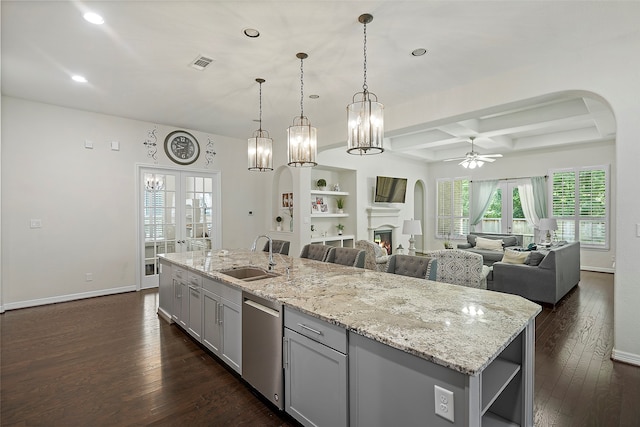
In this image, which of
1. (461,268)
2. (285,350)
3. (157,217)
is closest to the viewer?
(285,350)

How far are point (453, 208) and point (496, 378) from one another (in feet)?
27.1

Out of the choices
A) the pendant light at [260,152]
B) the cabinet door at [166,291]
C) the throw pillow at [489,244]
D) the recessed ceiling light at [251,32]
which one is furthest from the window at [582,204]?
the cabinet door at [166,291]

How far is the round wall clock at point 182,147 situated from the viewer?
220 inches

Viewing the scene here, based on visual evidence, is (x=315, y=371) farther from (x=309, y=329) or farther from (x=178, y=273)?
(x=178, y=273)

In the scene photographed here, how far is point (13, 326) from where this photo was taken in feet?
12.0

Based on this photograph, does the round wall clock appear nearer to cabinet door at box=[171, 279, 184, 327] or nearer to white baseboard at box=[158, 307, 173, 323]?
white baseboard at box=[158, 307, 173, 323]

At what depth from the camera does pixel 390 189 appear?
314 inches

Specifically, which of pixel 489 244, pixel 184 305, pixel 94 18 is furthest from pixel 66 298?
pixel 489 244

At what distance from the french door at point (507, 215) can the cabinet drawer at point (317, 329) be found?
772 cm

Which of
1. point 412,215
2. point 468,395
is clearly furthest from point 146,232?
point 412,215

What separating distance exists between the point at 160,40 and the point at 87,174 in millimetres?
3058

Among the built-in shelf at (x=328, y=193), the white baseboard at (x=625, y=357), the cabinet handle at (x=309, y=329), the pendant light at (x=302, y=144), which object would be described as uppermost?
the pendant light at (x=302, y=144)

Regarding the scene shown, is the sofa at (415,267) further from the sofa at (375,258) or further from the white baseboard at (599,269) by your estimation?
the white baseboard at (599,269)

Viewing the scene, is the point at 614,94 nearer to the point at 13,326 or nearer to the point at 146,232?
the point at 146,232
